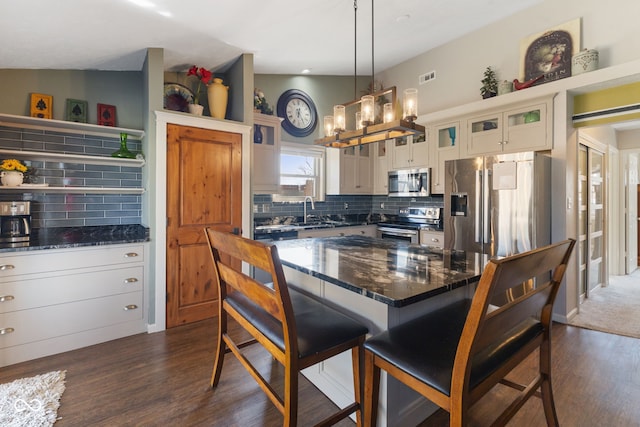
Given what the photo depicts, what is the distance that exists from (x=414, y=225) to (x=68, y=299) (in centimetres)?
385

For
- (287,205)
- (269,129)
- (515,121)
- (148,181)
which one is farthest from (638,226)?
(148,181)

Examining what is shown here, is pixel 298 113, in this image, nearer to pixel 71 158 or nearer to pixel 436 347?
pixel 71 158

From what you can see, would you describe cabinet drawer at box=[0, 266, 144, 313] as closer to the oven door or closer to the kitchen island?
the kitchen island

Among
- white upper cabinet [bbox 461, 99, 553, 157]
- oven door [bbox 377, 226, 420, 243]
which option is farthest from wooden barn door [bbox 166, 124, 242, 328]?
white upper cabinet [bbox 461, 99, 553, 157]

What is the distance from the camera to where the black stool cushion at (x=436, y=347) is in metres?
1.14

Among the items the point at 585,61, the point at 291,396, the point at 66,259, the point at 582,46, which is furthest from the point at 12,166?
the point at 582,46

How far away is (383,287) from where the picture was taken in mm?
1332

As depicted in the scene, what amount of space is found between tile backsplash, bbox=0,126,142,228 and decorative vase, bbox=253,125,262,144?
123 cm

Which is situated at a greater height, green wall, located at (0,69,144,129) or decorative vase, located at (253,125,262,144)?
green wall, located at (0,69,144,129)

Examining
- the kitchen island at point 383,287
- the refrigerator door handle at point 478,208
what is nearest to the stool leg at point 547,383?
the kitchen island at point 383,287

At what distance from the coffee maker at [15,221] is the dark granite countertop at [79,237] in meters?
0.08

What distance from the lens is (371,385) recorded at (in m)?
1.34

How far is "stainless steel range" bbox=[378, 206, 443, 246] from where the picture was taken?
162 inches

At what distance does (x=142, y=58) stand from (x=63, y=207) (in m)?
1.59
